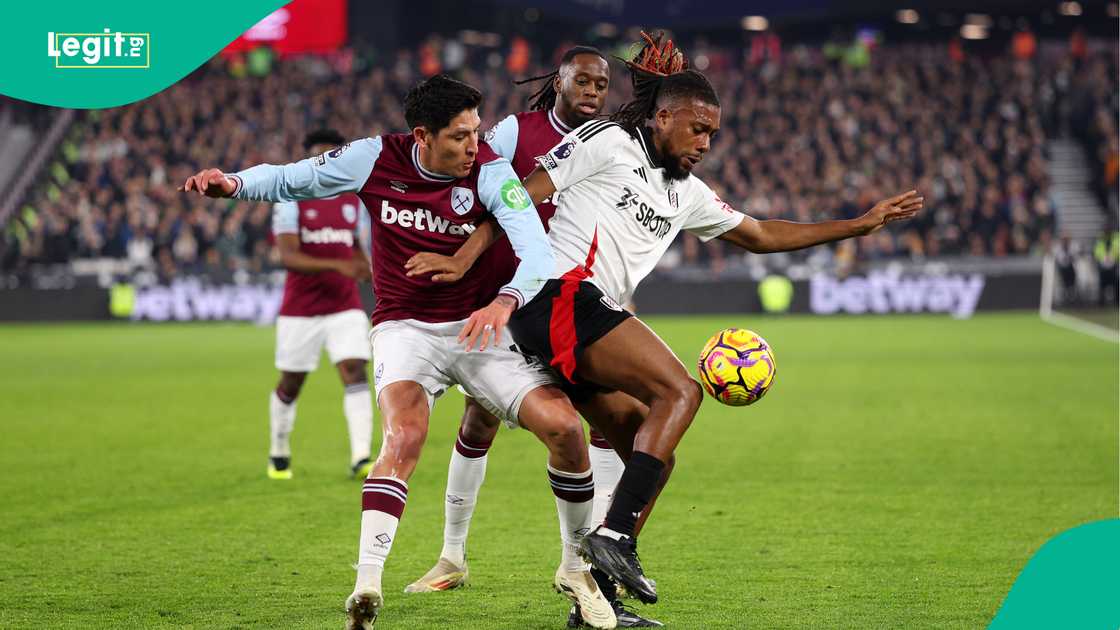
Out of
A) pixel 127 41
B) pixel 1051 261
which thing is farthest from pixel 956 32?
pixel 127 41

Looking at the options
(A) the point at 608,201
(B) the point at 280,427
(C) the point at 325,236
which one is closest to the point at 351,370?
(B) the point at 280,427

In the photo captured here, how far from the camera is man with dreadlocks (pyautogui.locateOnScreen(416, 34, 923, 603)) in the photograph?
5.04m

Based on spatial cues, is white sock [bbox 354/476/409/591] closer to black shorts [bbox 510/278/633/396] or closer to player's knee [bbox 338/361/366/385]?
black shorts [bbox 510/278/633/396]

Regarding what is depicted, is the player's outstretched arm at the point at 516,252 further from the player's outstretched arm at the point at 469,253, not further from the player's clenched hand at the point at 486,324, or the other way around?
the player's outstretched arm at the point at 469,253

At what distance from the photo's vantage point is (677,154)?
217 inches

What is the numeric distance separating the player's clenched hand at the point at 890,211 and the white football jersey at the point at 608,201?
0.87m

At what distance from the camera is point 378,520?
500 centimetres

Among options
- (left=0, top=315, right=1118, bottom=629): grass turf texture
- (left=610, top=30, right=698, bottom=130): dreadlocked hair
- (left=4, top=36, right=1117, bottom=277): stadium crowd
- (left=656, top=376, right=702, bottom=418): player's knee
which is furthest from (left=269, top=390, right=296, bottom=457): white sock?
(left=4, top=36, right=1117, bottom=277): stadium crowd

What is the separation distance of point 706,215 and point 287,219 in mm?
4208

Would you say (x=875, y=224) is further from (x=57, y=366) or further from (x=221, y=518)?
(x=57, y=366)

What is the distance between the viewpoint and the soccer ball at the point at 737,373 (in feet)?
18.2

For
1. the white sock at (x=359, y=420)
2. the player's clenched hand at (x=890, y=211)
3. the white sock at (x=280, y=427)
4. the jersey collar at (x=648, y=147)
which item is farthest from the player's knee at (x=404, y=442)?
the white sock at (x=280, y=427)

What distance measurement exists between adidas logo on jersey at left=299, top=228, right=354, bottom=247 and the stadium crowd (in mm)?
18041

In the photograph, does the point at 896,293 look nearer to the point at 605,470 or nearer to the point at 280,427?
the point at 280,427
